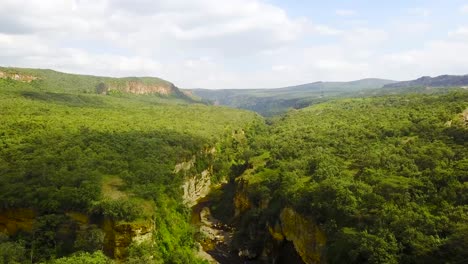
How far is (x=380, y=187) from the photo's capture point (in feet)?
153

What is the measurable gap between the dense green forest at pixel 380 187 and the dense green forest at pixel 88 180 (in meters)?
13.6

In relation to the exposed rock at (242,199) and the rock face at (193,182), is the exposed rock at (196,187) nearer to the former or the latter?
the rock face at (193,182)

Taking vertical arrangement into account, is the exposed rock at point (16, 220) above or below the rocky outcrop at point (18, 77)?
below

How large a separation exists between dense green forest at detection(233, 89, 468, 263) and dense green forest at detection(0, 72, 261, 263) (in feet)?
44.6

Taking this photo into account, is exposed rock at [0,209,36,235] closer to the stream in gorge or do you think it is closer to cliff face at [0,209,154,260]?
cliff face at [0,209,154,260]

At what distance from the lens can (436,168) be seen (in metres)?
48.4

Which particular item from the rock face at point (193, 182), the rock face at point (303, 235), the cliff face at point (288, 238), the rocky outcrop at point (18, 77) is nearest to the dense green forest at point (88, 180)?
the rock face at point (193, 182)

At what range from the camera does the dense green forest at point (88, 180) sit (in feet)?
154

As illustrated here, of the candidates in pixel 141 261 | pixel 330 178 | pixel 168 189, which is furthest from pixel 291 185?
pixel 141 261

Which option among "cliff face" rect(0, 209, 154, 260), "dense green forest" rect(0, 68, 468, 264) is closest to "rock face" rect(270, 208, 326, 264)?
"dense green forest" rect(0, 68, 468, 264)

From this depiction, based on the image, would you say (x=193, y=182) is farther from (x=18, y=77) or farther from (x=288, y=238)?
(x=18, y=77)

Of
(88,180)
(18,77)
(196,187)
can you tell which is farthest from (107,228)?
(18,77)

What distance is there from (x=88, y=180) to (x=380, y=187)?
37335mm

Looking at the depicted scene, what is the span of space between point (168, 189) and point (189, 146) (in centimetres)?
2357
